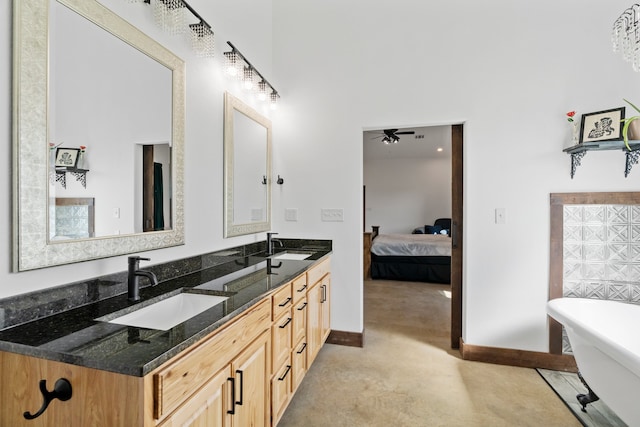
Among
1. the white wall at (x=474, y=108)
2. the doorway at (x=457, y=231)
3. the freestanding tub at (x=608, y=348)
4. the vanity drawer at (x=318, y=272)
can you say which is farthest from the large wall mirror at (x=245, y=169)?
the freestanding tub at (x=608, y=348)

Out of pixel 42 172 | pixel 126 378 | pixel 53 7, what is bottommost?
pixel 126 378

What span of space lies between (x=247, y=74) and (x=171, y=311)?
177 centimetres

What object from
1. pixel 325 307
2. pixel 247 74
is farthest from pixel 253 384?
pixel 247 74

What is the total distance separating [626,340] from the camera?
1878 mm

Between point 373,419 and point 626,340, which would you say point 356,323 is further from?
point 626,340

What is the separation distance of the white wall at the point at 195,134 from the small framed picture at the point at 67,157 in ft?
0.44

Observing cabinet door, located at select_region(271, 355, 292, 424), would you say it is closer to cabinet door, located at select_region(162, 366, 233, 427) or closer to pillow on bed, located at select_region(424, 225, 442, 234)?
cabinet door, located at select_region(162, 366, 233, 427)

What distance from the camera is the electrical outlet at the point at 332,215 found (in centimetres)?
271

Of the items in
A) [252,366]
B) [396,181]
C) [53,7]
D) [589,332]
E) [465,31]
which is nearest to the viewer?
[53,7]

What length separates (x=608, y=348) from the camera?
4.80 ft

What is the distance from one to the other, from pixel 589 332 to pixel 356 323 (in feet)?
5.26

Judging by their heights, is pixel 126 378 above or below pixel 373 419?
above

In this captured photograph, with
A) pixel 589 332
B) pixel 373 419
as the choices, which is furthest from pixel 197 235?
pixel 589 332

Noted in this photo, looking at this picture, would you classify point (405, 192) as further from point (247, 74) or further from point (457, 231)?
point (247, 74)
